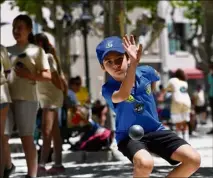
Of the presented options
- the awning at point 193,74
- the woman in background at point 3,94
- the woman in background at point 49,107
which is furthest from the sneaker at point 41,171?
the awning at point 193,74

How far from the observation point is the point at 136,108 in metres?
6.33

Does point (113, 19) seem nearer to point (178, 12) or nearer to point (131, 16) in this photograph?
point (131, 16)

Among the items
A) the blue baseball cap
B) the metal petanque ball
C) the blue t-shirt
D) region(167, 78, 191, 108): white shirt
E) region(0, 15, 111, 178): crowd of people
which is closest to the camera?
the metal petanque ball

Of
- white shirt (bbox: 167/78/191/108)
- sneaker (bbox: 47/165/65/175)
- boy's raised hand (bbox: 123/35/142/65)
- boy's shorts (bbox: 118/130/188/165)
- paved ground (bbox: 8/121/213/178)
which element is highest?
boy's raised hand (bbox: 123/35/142/65)

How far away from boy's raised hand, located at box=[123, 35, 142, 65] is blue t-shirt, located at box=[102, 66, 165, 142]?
0.38 metres

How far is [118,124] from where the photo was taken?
639cm

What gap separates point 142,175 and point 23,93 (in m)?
3.23

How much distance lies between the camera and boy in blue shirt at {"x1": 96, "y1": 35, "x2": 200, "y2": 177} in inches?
238

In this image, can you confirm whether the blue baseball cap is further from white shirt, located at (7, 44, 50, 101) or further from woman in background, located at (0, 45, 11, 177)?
white shirt, located at (7, 44, 50, 101)

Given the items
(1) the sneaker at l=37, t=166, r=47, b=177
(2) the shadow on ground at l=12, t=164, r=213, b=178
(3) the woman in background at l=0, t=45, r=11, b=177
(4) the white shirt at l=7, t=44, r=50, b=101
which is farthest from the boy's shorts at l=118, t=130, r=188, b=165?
(1) the sneaker at l=37, t=166, r=47, b=177

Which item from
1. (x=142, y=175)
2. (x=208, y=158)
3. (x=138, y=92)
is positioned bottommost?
(x=208, y=158)

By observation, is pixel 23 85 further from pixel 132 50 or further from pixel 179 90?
pixel 179 90

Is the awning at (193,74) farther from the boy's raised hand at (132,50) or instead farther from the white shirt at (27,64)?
the boy's raised hand at (132,50)

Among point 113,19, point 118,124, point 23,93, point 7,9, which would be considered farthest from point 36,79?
point 7,9
